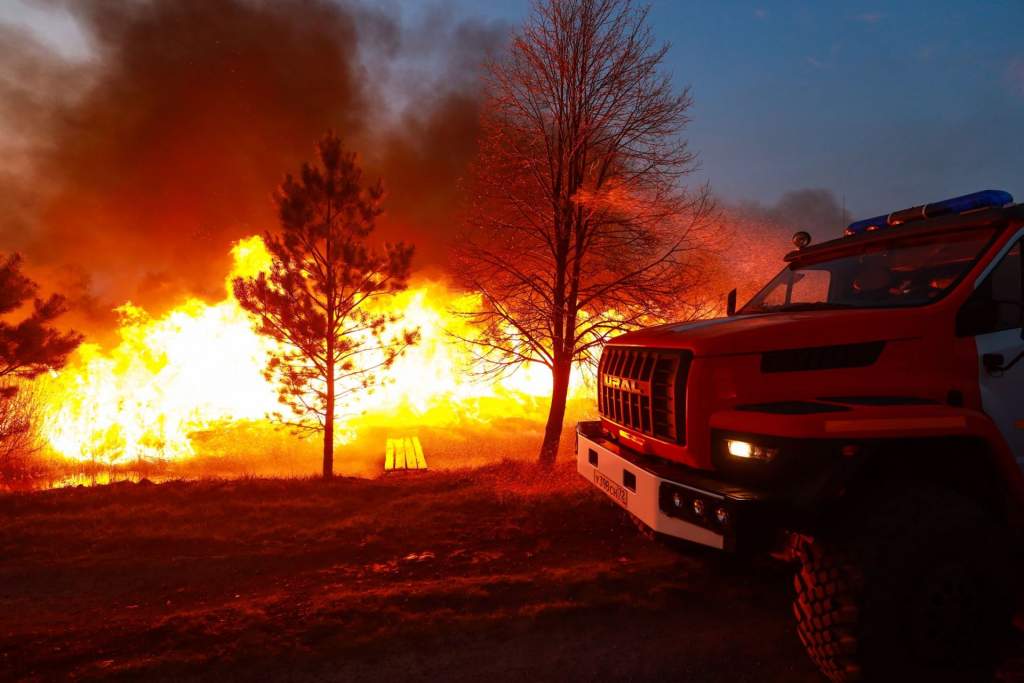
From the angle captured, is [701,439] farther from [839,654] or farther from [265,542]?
[265,542]

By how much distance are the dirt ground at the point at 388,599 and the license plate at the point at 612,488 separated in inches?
34.4

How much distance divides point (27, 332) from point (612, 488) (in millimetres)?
21806

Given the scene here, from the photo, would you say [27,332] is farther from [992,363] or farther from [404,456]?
[992,363]

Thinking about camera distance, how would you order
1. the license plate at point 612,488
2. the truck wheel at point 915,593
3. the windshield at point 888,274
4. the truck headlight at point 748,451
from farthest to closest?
the license plate at point 612,488 < the windshield at point 888,274 < the truck headlight at point 748,451 < the truck wheel at point 915,593

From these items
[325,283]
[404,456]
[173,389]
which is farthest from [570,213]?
[173,389]

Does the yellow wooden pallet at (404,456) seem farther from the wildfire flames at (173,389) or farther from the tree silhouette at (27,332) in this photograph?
the tree silhouette at (27,332)

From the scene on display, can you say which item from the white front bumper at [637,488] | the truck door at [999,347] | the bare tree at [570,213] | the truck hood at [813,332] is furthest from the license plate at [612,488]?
the bare tree at [570,213]

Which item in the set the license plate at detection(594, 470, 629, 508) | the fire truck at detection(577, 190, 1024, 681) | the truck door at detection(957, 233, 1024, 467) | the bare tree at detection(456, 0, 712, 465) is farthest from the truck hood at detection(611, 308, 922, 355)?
the bare tree at detection(456, 0, 712, 465)

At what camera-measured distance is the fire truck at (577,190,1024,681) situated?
322 cm

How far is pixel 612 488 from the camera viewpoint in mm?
4672

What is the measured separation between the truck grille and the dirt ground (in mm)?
1463

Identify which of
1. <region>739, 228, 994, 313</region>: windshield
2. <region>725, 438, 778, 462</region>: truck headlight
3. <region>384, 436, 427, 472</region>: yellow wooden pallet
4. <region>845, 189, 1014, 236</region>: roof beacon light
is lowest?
<region>384, 436, 427, 472</region>: yellow wooden pallet

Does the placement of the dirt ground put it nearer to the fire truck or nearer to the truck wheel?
the truck wheel

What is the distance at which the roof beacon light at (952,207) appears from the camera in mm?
4438
